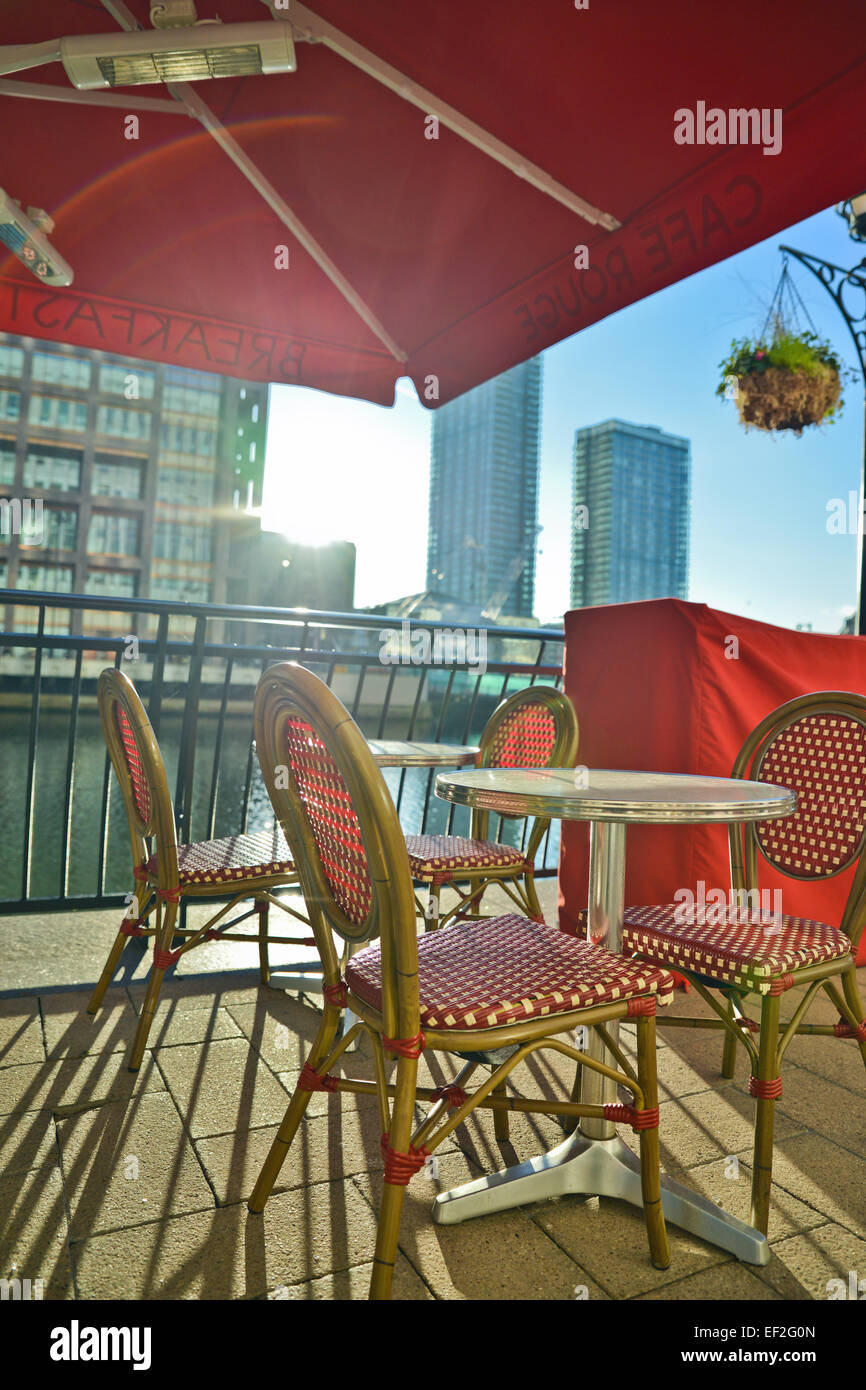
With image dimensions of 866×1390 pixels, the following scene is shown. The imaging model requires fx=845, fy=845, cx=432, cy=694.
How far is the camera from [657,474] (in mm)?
15398

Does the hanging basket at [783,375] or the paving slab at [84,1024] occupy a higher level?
the hanging basket at [783,375]

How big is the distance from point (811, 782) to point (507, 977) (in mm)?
1170

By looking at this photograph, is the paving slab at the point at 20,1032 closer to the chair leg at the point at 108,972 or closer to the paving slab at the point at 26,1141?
the chair leg at the point at 108,972

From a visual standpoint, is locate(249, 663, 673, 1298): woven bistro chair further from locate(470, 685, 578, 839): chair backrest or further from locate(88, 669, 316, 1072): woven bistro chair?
locate(470, 685, 578, 839): chair backrest

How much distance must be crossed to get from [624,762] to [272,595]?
57.5 metres

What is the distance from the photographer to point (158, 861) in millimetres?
2270

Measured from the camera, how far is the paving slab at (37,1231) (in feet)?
4.64

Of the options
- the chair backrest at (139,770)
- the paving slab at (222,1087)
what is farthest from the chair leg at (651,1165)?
the chair backrest at (139,770)

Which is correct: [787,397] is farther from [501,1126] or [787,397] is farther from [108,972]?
[108,972]

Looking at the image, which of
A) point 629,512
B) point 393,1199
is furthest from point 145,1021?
point 629,512

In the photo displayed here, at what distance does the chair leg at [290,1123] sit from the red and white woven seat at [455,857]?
3.04ft

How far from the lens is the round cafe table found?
1471 mm

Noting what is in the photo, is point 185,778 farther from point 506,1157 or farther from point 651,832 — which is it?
point 506,1157

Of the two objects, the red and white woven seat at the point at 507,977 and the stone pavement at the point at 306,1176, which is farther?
the stone pavement at the point at 306,1176
